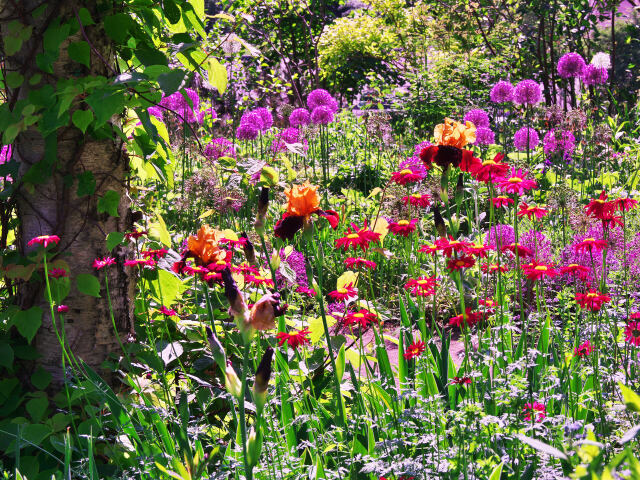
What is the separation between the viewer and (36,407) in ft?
6.53

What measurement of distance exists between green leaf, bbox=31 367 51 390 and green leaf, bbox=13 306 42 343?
0.56 ft

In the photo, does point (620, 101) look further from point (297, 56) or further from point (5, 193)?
point (5, 193)

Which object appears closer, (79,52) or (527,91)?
(79,52)

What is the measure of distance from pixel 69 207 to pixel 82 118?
362 mm

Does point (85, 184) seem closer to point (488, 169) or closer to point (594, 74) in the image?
point (488, 169)

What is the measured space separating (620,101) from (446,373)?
7060 mm

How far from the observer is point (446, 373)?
6.31 feet

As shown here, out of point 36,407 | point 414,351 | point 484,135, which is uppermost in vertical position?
point 484,135

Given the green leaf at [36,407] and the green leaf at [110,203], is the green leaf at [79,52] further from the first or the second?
the green leaf at [36,407]

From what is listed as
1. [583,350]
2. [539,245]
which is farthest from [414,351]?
[539,245]

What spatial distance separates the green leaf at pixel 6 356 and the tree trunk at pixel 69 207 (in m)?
0.15

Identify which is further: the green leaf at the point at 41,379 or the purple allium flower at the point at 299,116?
the purple allium flower at the point at 299,116

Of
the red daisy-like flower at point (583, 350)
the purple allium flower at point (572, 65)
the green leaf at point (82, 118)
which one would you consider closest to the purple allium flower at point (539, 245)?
the red daisy-like flower at point (583, 350)

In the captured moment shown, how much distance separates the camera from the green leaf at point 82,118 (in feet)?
6.39
